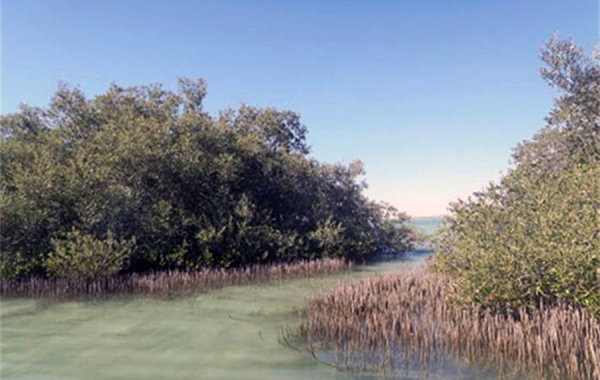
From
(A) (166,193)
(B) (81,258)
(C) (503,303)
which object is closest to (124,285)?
(B) (81,258)

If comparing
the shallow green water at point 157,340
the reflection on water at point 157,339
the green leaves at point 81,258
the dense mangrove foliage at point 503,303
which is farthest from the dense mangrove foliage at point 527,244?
the green leaves at point 81,258

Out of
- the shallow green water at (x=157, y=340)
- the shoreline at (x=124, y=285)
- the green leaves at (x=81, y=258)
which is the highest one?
the green leaves at (x=81, y=258)

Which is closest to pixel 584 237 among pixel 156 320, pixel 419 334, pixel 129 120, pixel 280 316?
pixel 419 334

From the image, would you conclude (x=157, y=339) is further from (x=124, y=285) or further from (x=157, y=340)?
(x=124, y=285)

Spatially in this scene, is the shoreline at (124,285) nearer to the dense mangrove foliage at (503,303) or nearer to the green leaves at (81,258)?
the green leaves at (81,258)

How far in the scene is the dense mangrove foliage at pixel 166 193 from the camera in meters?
11.5

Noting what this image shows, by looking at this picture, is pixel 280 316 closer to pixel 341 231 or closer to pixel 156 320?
pixel 156 320

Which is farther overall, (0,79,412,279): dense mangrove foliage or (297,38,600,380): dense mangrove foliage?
(0,79,412,279): dense mangrove foliage

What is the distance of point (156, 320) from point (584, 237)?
300 inches

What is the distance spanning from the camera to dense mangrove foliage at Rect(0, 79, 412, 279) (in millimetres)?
11547

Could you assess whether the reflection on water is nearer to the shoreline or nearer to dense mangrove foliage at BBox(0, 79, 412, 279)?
the shoreline

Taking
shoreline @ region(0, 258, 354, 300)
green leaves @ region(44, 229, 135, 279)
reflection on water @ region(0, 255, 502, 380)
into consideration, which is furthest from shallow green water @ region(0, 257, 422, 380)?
green leaves @ region(44, 229, 135, 279)

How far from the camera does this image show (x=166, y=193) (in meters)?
15.3

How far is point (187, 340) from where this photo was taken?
6914 mm
